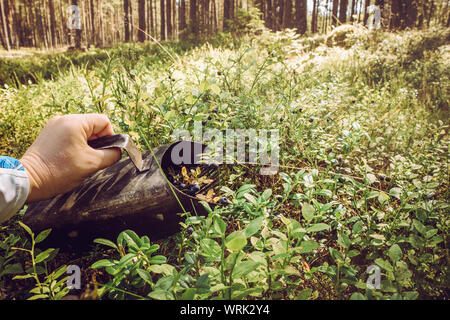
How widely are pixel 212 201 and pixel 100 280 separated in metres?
0.71

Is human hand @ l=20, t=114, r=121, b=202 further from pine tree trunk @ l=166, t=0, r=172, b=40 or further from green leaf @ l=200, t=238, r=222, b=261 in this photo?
pine tree trunk @ l=166, t=0, r=172, b=40

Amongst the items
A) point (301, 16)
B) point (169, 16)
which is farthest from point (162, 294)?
point (169, 16)

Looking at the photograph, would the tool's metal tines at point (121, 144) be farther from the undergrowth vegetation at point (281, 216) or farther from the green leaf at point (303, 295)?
the green leaf at point (303, 295)

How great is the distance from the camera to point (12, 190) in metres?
1.06

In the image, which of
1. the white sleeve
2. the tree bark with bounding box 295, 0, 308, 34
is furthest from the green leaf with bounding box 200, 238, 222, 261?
the tree bark with bounding box 295, 0, 308, 34

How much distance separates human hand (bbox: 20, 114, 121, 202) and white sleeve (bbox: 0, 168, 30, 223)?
5 centimetres

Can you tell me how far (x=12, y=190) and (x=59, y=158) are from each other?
0.21 meters

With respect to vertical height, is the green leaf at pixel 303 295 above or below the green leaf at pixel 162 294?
below

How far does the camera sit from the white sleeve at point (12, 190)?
1.02 m

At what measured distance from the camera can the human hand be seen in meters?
1.17

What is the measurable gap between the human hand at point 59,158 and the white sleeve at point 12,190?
5cm

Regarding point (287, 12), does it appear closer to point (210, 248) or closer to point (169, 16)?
point (169, 16)

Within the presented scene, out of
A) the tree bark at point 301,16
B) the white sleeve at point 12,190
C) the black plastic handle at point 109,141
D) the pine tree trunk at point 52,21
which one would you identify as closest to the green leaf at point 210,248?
the black plastic handle at point 109,141
